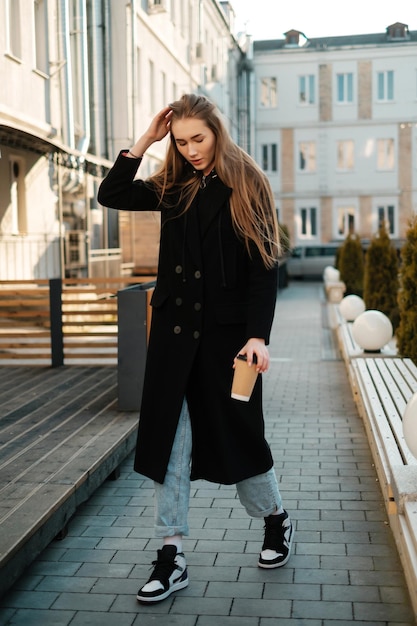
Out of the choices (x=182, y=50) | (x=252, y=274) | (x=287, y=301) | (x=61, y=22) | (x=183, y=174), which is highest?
(x=182, y=50)

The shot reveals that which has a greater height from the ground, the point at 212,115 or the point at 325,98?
the point at 325,98

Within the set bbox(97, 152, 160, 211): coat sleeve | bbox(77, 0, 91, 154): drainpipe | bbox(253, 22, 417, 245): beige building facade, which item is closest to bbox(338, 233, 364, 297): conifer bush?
bbox(77, 0, 91, 154): drainpipe

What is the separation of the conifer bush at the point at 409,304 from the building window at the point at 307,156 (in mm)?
38756

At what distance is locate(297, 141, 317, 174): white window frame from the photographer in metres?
47.3

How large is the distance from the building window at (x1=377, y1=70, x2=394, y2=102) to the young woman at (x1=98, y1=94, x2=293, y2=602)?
1740 inches

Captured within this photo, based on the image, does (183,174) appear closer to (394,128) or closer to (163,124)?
(163,124)

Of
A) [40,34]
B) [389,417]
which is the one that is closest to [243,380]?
[389,417]

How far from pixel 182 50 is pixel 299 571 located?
89.9 feet

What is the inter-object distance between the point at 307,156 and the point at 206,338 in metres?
44.7

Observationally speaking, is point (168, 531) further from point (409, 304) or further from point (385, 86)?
point (385, 86)

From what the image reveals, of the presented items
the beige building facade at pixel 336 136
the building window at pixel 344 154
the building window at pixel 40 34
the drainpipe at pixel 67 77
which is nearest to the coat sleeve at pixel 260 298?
the building window at pixel 40 34

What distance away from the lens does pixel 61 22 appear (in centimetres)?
1586

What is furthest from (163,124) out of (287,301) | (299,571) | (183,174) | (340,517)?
(287,301)

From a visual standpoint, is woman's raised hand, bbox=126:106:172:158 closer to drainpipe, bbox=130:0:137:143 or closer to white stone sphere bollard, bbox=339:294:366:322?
white stone sphere bollard, bbox=339:294:366:322
